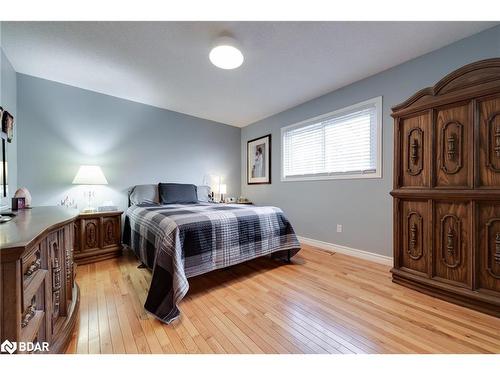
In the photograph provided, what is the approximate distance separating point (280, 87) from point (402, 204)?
2040 millimetres

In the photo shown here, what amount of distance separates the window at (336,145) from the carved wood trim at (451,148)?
2.54 ft

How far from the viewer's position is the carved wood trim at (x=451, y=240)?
1.61m

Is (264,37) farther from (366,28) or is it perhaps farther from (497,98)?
(497,98)

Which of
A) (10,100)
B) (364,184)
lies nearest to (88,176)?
(10,100)

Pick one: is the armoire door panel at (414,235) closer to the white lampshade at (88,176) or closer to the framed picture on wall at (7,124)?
the white lampshade at (88,176)

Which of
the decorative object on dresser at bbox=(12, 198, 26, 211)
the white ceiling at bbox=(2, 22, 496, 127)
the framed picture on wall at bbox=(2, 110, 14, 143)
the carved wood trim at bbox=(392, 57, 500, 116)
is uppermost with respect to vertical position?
the white ceiling at bbox=(2, 22, 496, 127)

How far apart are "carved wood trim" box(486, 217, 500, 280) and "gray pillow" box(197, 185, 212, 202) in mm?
3342

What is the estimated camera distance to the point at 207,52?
2.05 m

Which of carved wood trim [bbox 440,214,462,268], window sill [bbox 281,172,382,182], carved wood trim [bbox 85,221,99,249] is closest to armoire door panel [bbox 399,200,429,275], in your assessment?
carved wood trim [bbox 440,214,462,268]

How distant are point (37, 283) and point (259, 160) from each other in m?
3.64

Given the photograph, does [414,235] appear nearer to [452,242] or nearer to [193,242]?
[452,242]

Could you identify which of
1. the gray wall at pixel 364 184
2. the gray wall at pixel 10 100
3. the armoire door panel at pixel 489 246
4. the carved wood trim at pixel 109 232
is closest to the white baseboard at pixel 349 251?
→ the gray wall at pixel 364 184

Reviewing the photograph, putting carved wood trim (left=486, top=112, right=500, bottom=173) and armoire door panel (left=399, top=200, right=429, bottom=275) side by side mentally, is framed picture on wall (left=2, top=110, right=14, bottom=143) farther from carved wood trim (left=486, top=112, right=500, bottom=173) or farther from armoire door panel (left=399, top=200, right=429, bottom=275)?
carved wood trim (left=486, top=112, right=500, bottom=173)

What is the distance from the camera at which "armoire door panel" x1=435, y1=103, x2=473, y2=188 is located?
1565mm
